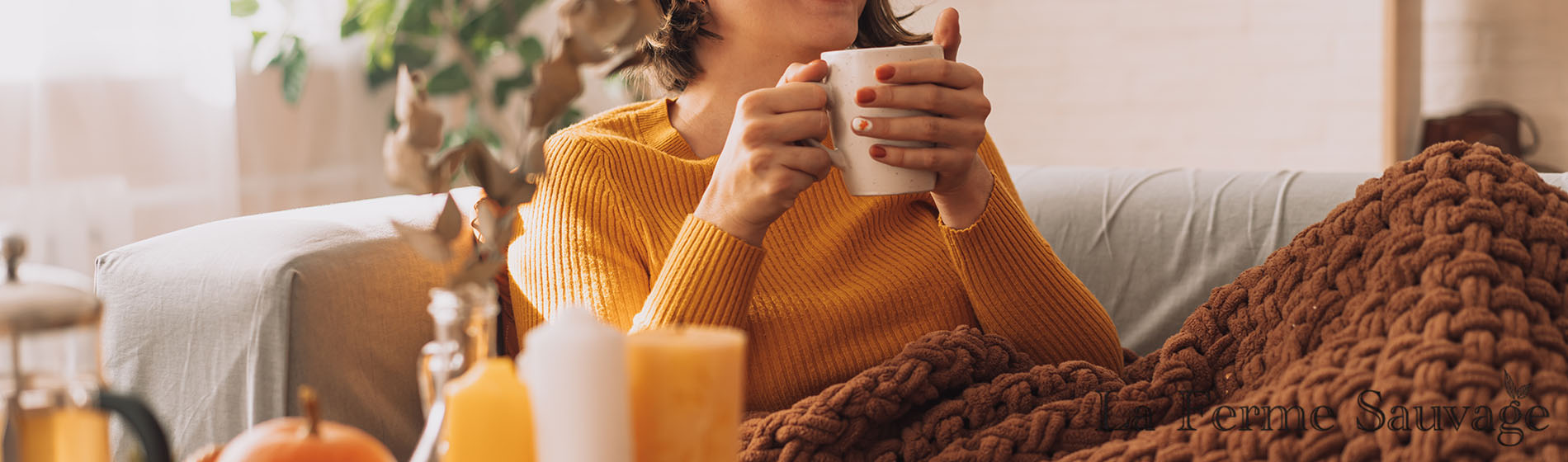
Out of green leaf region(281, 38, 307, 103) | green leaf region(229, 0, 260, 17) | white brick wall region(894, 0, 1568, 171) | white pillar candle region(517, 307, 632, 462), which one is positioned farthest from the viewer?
white brick wall region(894, 0, 1568, 171)

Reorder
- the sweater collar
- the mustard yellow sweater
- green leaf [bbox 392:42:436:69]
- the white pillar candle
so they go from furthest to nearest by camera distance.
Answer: green leaf [bbox 392:42:436:69] → the sweater collar → the mustard yellow sweater → the white pillar candle

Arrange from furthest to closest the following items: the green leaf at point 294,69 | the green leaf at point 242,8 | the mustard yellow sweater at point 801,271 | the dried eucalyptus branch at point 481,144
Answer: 1. the green leaf at point 294,69
2. the green leaf at point 242,8
3. the mustard yellow sweater at point 801,271
4. the dried eucalyptus branch at point 481,144

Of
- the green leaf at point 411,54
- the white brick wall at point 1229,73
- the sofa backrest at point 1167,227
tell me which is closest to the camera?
the sofa backrest at point 1167,227

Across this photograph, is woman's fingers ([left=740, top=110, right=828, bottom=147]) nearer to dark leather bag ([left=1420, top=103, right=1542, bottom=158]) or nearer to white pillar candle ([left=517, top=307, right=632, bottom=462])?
white pillar candle ([left=517, top=307, right=632, bottom=462])

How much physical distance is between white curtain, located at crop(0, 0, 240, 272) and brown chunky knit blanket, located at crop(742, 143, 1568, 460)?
174 centimetres

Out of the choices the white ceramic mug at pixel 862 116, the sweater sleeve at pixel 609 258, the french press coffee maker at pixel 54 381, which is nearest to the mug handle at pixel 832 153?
the white ceramic mug at pixel 862 116

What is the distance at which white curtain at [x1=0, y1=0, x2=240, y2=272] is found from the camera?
210 centimetres

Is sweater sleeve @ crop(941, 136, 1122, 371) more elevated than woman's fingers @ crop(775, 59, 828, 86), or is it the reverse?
woman's fingers @ crop(775, 59, 828, 86)

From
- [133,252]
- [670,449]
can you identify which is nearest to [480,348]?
Result: [670,449]

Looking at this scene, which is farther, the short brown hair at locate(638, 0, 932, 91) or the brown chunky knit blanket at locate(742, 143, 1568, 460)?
the short brown hair at locate(638, 0, 932, 91)


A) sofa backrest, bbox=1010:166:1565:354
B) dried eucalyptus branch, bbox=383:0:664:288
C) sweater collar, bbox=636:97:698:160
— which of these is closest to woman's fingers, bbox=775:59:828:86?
dried eucalyptus branch, bbox=383:0:664:288

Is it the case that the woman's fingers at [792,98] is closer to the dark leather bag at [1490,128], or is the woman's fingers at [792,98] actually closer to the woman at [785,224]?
the woman at [785,224]

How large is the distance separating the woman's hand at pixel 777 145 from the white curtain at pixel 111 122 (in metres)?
1.68

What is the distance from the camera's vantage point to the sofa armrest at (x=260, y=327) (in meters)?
1.02
